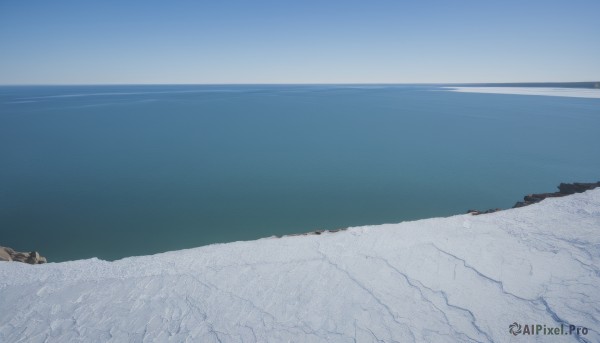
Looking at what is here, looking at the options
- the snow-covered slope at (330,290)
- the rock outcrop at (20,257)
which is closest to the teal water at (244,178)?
the rock outcrop at (20,257)

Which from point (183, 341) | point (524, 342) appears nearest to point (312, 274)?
point (183, 341)

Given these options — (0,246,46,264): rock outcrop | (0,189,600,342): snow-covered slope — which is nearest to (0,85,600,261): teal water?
(0,246,46,264): rock outcrop

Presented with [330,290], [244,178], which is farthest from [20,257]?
[244,178]

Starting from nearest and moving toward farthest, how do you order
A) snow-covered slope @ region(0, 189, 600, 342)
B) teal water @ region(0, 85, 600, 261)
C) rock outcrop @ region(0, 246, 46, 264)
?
snow-covered slope @ region(0, 189, 600, 342), rock outcrop @ region(0, 246, 46, 264), teal water @ region(0, 85, 600, 261)

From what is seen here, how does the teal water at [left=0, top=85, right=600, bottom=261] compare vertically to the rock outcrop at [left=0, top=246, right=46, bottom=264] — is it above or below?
below

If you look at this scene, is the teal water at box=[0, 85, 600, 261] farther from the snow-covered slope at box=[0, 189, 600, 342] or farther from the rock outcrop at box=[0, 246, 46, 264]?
the snow-covered slope at box=[0, 189, 600, 342]
